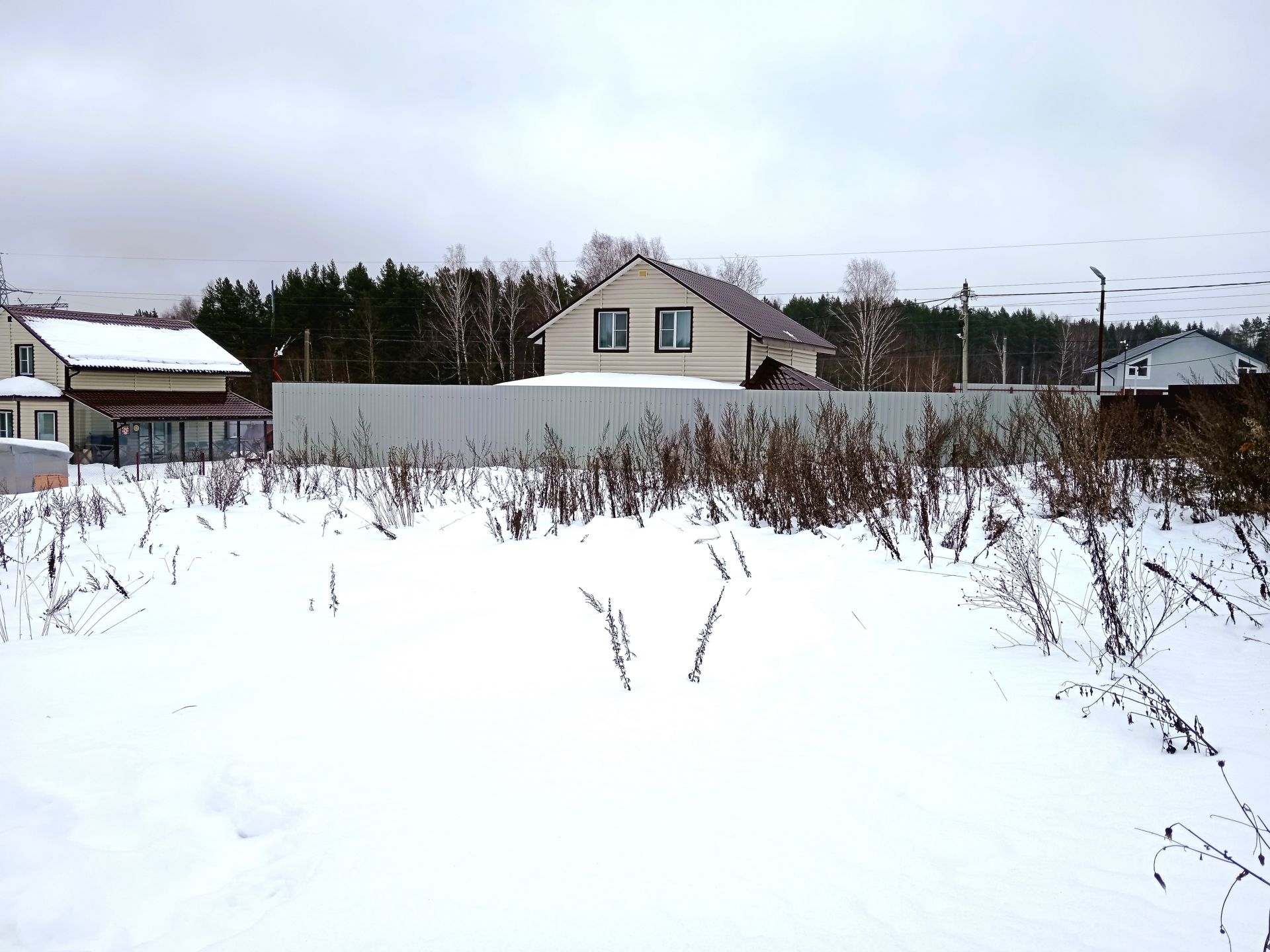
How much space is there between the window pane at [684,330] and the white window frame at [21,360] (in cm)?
2091

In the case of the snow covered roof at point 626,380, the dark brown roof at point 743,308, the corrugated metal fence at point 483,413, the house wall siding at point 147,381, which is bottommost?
the corrugated metal fence at point 483,413

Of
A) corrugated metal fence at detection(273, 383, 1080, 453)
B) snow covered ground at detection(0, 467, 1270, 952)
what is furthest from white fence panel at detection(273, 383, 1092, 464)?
snow covered ground at detection(0, 467, 1270, 952)

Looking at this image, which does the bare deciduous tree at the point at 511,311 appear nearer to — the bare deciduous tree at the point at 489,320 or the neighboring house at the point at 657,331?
the bare deciduous tree at the point at 489,320

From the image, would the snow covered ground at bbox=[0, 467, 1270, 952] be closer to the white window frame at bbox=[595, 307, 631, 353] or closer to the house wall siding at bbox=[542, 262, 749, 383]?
the house wall siding at bbox=[542, 262, 749, 383]

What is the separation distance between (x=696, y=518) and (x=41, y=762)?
5373 mm

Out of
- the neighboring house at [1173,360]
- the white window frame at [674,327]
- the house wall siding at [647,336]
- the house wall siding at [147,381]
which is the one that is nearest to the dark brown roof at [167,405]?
the house wall siding at [147,381]

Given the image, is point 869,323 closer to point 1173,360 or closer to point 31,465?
point 1173,360

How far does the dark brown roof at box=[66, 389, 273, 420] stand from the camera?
25.6 metres

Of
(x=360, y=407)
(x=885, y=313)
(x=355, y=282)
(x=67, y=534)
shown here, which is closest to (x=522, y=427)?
(x=360, y=407)

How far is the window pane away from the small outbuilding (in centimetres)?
1475

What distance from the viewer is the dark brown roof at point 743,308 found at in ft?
72.6

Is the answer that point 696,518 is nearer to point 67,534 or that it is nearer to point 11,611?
point 11,611

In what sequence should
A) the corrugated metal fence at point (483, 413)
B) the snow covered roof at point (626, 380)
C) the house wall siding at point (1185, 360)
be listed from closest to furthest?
the corrugated metal fence at point (483, 413), the snow covered roof at point (626, 380), the house wall siding at point (1185, 360)

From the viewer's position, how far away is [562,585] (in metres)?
5.43
